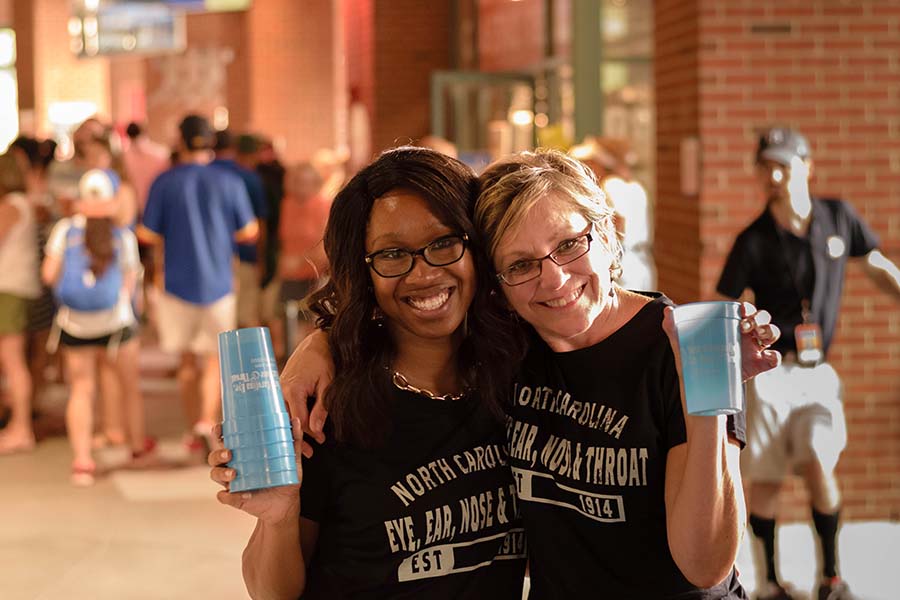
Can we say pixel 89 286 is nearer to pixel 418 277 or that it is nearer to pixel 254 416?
pixel 418 277

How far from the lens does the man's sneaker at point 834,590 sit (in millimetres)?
5457

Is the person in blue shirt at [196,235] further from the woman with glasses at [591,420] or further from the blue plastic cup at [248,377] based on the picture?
the blue plastic cup at [248,377]

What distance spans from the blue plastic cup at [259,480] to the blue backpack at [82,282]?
19.2ft

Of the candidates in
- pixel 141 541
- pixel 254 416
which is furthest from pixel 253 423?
pixel 141 541

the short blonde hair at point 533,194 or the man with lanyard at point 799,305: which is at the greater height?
the short blonde hair at point 533,194

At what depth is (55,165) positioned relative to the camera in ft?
30.0

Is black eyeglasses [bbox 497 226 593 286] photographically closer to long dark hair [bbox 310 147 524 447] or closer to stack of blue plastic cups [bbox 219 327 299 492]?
long dark hair [bbox 310 147 524 447]

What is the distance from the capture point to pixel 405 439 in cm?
254

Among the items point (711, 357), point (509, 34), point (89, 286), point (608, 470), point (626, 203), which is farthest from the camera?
point (509, 34)

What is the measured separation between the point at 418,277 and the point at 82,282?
572 centimetres

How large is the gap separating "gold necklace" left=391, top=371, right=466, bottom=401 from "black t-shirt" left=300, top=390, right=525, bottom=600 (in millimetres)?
17

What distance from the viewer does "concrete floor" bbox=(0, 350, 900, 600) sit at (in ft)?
20.1

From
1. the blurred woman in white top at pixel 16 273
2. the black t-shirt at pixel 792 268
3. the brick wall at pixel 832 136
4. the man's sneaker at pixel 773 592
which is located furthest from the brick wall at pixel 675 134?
the blurred woman in white top at pixel 16 273

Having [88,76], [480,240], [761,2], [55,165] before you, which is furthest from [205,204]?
[88,76]
